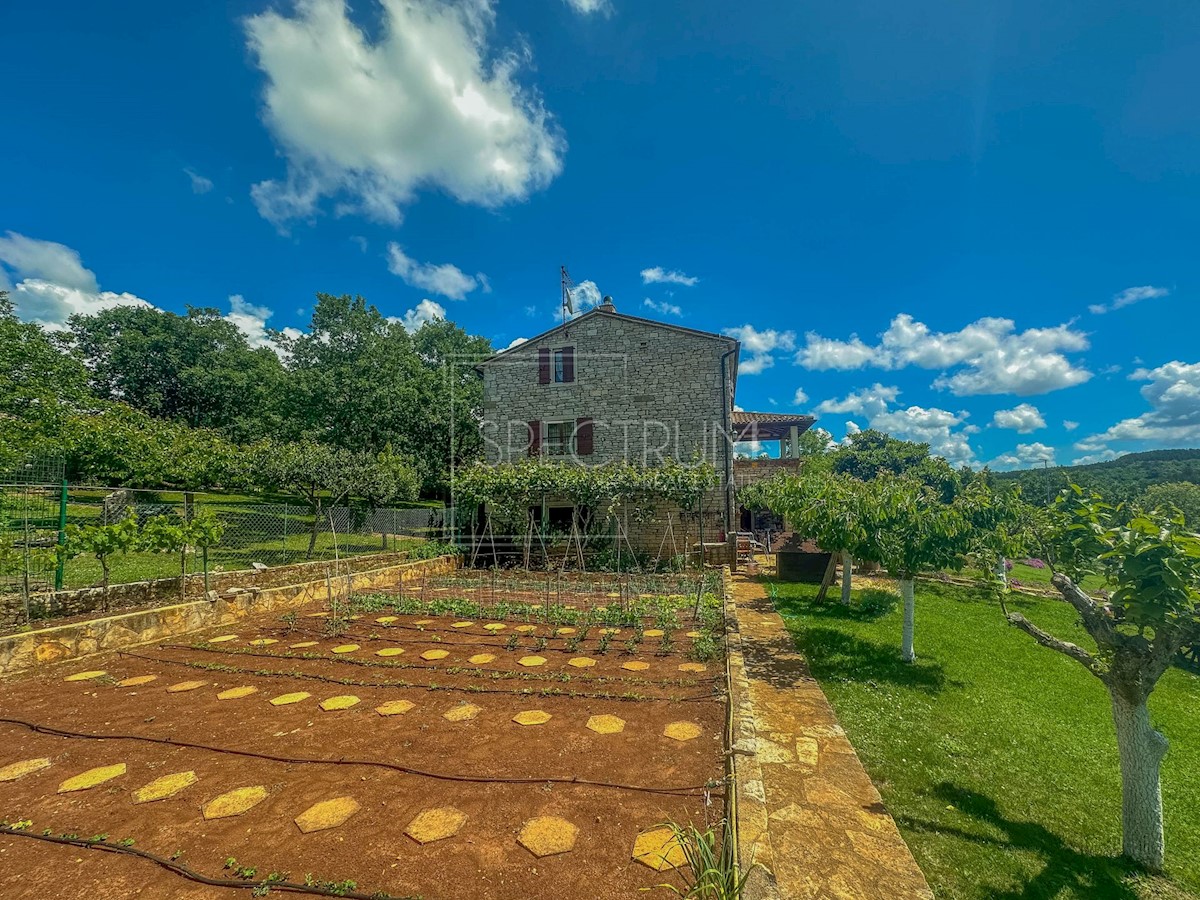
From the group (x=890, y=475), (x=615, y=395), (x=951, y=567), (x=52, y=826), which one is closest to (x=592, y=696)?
(x=52, y=826)

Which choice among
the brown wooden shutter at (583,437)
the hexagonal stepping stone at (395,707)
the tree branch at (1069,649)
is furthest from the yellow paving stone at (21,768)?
the brown wooden shutter at (583,437)

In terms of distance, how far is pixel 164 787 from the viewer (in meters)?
3.13

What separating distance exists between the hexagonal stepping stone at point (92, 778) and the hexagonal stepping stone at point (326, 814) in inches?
62.3

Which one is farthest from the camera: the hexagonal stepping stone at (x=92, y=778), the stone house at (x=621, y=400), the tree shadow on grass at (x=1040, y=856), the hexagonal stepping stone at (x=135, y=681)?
the stone house at (x=621, y=400)

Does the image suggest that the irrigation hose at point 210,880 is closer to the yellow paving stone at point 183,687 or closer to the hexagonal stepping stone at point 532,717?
the hexagonal stepping stone at point 532,717

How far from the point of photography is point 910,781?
341 cm

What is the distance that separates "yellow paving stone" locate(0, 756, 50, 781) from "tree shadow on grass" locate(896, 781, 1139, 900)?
582 centimetres

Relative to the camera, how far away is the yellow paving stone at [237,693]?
4625 mm

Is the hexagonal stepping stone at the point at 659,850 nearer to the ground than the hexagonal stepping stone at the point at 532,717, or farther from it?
farther from it

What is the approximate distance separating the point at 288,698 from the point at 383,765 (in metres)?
1.92

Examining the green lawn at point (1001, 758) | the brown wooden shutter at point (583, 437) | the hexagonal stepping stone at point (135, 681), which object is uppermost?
the brown wooden shutter at point (583, 437)

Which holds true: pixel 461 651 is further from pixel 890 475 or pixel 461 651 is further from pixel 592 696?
pixel 890 475

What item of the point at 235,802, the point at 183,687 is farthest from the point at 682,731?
the point at 183,687

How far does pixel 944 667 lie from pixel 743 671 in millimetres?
2818
